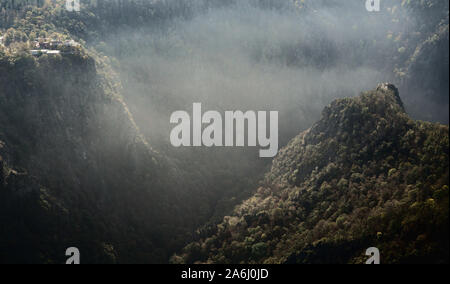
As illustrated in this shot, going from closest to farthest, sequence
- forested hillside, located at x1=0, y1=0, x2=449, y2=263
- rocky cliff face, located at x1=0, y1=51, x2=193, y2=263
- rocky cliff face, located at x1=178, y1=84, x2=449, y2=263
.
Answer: rocky cliff face, located at x1=178, y1=84, x2=449, y2=263 → forested hillside, located at x1=0, y1=0, x2=449, y2=263 → rocky cliff face, located at x1=0, y1=51, x2=193, y2=263

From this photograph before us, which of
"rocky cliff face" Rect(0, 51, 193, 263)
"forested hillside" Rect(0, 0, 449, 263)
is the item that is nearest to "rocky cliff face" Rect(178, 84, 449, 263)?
"forested hillside" Rect(0, 0, 449, 263)

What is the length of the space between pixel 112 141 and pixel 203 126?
6527 centimetres

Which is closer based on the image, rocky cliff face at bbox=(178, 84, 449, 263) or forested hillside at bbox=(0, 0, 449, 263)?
rocky cliff face at bbox=(178, 84, 449, 263)

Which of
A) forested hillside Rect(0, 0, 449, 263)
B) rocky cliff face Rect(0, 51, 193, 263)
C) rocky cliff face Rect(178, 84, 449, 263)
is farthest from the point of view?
rocky cliff face Rect(0, 51, 193, 263)

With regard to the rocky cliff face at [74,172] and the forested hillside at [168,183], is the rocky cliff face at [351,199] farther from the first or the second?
the rocky cliff face at [74,172]

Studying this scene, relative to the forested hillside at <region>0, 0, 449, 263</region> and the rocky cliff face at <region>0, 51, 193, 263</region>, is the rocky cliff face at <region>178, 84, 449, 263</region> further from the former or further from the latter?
the rocky cliff face at <region>0, 51, 193, 263</region>

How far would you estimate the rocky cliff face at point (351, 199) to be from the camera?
97.4 meters

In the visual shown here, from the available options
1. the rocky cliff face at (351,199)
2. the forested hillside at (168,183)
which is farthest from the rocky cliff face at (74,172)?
the rocky cliff face at (351,199)

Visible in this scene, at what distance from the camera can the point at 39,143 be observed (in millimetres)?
113875

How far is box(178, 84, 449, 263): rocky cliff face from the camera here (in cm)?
9738

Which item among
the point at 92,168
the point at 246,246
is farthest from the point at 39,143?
the point at 246,246

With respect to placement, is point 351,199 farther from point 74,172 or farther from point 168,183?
point 74,172

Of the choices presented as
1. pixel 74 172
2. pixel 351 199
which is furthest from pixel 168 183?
pixel 351 199
